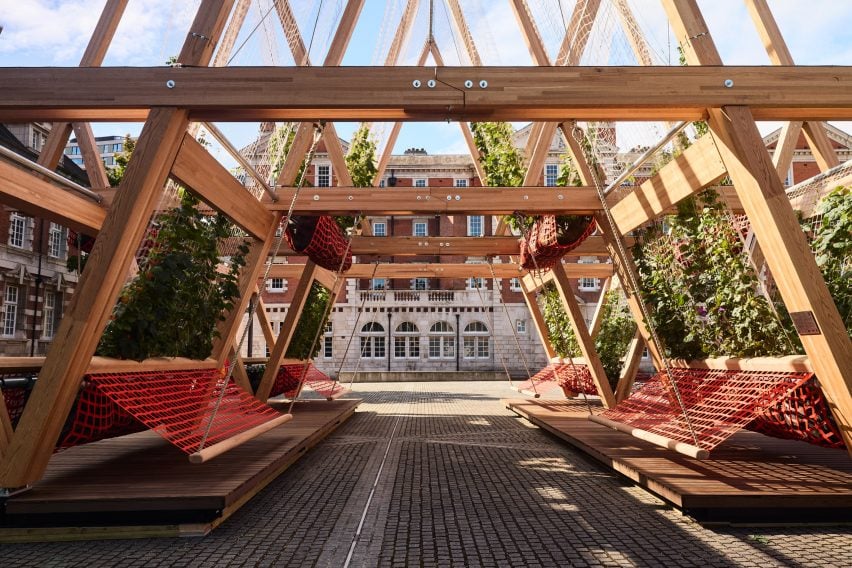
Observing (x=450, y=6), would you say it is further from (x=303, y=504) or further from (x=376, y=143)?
(x=303, y=504)

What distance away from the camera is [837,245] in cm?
616

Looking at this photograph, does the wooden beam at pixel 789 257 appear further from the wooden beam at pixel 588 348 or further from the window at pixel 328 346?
the window at pixel 328 346

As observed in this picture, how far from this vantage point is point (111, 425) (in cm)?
550

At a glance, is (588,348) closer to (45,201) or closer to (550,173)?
(45,201)

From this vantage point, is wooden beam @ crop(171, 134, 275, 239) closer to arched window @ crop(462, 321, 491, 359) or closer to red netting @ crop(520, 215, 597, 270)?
red netting @ crop(520, 215, 597, 270)


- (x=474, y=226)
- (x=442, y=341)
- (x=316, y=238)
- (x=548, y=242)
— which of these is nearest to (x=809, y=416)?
(x=548, y=242)

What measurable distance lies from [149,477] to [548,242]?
6.00 m

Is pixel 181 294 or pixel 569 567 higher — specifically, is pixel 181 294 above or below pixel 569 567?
above

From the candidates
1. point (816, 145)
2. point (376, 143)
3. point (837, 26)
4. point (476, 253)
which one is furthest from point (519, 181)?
point (837, 26)

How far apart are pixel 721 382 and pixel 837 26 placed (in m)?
3.07

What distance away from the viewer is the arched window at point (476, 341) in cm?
3844

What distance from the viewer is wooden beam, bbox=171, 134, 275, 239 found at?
19.3ft

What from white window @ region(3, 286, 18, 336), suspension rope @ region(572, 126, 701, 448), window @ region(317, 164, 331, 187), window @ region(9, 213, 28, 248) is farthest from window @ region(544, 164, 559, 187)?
suspension rope @ region(572, 126, 701, 448)

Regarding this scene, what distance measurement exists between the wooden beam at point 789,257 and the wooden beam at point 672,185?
0.65 m
